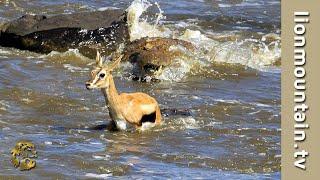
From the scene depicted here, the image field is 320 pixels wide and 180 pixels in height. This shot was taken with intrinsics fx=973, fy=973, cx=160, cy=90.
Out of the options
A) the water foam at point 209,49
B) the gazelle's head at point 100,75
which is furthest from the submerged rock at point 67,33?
the gazelle's head at point 100,75

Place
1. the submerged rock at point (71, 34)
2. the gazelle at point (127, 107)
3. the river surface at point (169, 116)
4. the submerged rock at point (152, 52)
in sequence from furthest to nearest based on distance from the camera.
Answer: the submerged rock at point (71, 34) < the submerged rock at point (152, 52) < the gazelle at point (127, 107) < the river surface at point (169, 116)

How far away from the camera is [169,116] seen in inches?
485

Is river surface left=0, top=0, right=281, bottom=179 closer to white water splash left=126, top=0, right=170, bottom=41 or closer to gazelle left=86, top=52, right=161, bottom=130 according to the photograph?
white water splash left=126, top=0, right=170, bottom=41

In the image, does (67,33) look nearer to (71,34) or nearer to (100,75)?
(71,34)

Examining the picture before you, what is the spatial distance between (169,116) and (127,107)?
2.90 ft

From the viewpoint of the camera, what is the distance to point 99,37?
16703 mm

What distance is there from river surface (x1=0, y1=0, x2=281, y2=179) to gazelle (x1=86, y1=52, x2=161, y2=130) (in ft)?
0.58

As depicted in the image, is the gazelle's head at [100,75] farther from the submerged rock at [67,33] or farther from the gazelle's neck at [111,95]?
the submerged rock at [67,33]

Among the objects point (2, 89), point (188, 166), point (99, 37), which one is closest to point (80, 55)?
point (99, 37)

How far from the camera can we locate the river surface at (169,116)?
1000 cm

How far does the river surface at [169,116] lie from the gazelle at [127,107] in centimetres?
18

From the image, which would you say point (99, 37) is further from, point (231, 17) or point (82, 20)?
point (231, 17)

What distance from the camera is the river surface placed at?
10000 millimetres

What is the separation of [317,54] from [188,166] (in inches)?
113
